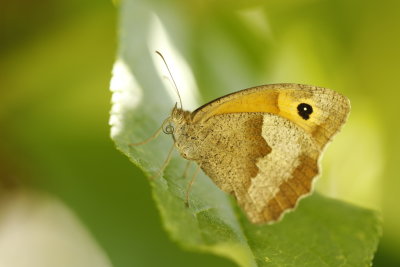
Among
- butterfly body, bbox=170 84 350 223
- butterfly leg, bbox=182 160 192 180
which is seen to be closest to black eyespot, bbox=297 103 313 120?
butterfly body, bbox=170 84 350 223

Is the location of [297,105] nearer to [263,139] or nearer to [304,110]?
[304,110]

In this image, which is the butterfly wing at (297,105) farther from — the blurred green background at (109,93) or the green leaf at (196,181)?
the blurred green background at (109,93)

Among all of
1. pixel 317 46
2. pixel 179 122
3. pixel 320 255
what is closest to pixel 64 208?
pixel 179 122

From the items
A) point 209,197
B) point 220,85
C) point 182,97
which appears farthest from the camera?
point 220,85

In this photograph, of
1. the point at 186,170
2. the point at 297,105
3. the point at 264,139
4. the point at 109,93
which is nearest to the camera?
the point at 297,105

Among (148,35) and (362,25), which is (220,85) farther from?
(362,25)

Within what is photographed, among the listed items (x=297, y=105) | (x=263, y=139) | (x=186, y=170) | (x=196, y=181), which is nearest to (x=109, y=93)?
(x=186, y=170)

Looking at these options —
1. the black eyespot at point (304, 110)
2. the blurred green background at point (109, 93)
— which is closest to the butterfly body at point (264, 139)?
the black eyespot at point (304, 110)
